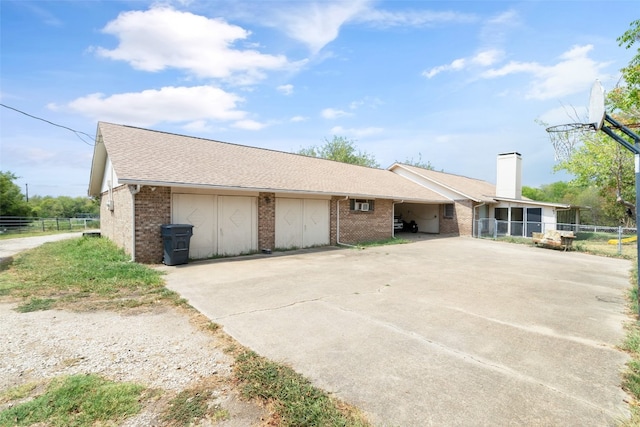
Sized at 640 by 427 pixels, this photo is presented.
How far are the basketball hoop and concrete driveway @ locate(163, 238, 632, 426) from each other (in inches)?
124

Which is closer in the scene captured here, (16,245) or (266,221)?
(266,221)

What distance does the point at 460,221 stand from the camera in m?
20.7

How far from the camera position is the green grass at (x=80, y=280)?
6.01 meters

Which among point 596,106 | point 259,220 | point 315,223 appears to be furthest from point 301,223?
point 596,106

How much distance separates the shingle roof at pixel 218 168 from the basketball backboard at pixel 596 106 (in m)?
8.97

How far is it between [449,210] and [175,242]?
59.2ft

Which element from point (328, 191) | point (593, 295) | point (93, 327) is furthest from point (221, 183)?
point (593, 295)

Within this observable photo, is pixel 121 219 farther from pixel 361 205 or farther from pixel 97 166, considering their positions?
pixel 361 205

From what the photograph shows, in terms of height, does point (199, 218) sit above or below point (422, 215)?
above

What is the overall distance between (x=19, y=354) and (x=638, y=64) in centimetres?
1797

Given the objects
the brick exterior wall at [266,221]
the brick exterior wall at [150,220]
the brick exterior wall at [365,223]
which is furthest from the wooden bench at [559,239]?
the brick exterior wall at [150,220]

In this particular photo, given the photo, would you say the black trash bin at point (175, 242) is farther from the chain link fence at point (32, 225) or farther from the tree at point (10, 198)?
the tree at point (10, 198)

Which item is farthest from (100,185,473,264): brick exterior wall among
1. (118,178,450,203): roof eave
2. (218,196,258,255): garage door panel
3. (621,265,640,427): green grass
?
(621,265,640,427): green grass

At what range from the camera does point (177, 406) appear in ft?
8.96
